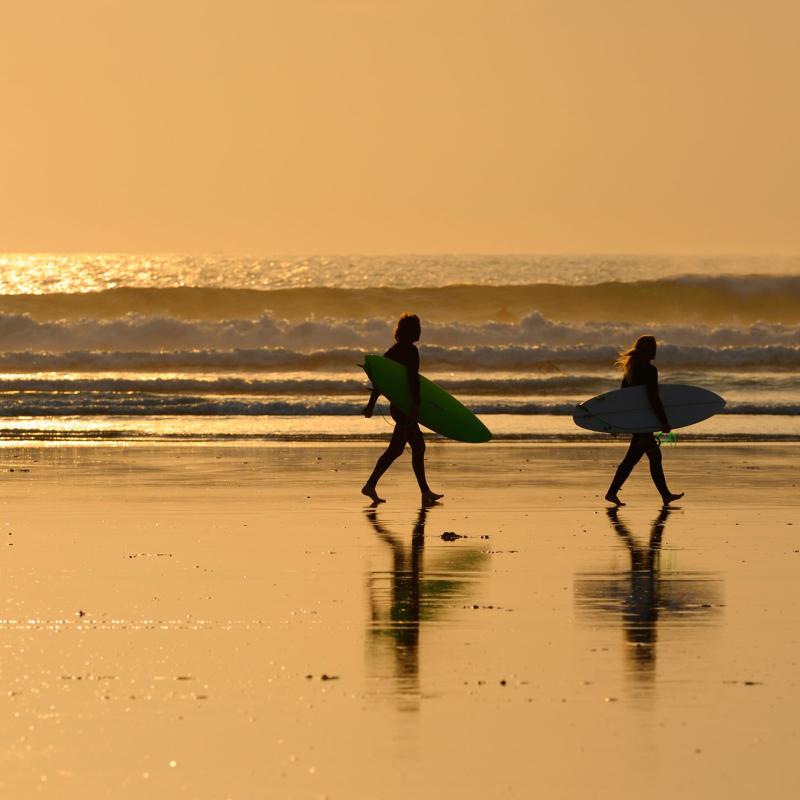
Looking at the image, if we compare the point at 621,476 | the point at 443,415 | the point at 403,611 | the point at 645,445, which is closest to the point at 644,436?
the point at 645,445

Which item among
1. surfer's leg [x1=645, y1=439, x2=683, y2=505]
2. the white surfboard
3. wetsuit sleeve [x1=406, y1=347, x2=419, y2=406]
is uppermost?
wetsuit sleeve [x1=406, y1=347, x2=419, y2=406]

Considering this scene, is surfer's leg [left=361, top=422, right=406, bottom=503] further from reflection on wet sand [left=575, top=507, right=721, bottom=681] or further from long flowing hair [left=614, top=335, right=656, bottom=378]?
reflection on wet sand [left=575, top=507, right=721, bottom=681]

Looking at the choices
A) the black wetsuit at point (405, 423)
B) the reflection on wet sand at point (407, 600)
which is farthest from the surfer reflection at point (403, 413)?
the reflection on wet sand at point (407, 600)

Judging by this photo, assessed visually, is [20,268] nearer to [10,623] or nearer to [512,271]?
[512,271]

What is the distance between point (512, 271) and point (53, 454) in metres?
56.8

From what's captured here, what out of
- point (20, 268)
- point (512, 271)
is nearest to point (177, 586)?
point (512, 271)

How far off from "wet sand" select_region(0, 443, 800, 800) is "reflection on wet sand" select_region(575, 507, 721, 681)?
3 centimetres

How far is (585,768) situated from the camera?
6.36 metres

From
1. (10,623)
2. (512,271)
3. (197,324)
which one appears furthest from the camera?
(512,271)

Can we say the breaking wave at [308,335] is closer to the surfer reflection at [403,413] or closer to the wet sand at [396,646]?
the surfer reflection at [403,413]

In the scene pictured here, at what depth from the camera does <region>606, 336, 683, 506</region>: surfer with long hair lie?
50.1ft

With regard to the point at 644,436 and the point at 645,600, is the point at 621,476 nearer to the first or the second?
the point at 644,436

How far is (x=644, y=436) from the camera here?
1568cm

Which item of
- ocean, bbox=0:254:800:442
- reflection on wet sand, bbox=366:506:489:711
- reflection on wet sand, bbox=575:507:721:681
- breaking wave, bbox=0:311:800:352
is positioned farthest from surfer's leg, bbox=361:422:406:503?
breaking wave, bbox=0:311:800:352
